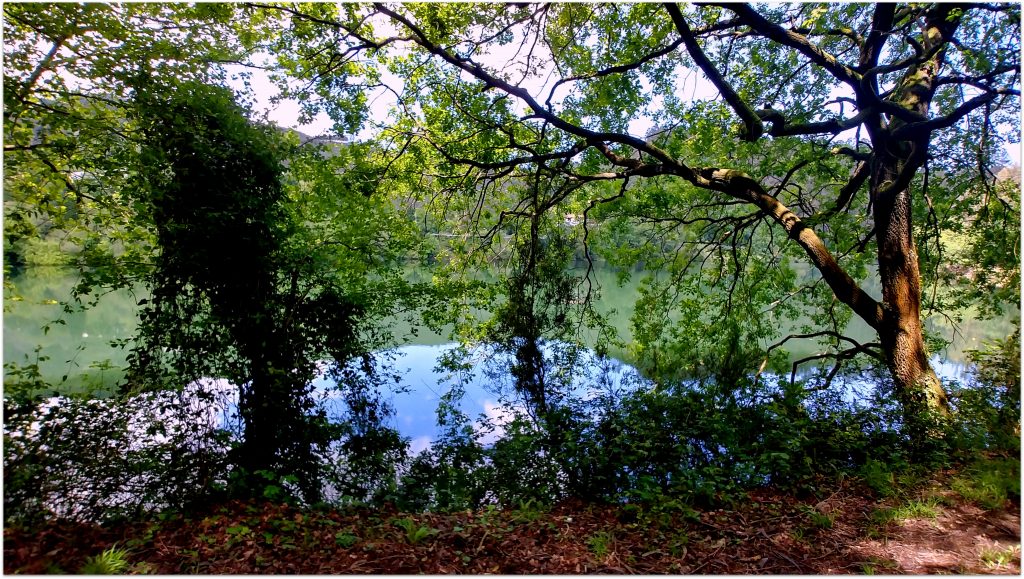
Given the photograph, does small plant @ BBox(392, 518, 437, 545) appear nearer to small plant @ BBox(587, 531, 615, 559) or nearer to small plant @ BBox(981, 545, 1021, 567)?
small plant @ BBox(587, 531, 615, 559)

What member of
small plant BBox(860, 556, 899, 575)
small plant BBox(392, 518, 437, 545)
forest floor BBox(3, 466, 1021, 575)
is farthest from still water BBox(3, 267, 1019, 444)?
small plant BBox(860, 556, 899, 575)

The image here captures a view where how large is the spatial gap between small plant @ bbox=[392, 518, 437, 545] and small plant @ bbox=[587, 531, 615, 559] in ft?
3.16

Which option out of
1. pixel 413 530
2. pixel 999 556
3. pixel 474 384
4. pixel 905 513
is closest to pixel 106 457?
pixel 413 530

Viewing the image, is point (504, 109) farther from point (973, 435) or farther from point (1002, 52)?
point (973, 435)

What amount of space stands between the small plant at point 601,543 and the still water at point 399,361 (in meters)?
2.91

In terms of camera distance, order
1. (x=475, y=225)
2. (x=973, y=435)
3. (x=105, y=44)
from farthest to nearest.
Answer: (x=475, y=225) → (x=105, y=44) → (x=973, y=435)

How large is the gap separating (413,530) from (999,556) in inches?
123

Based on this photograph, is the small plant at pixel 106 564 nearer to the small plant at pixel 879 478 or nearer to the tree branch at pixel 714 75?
the small plant at pixel 879 478

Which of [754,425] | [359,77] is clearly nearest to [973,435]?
[754,425]

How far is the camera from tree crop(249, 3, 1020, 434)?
156 inches

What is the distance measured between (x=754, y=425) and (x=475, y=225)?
14.7 feet

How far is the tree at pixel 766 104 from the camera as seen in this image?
3973 millimetres

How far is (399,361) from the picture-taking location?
8648 millimetres

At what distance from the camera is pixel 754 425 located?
4.73 meters
